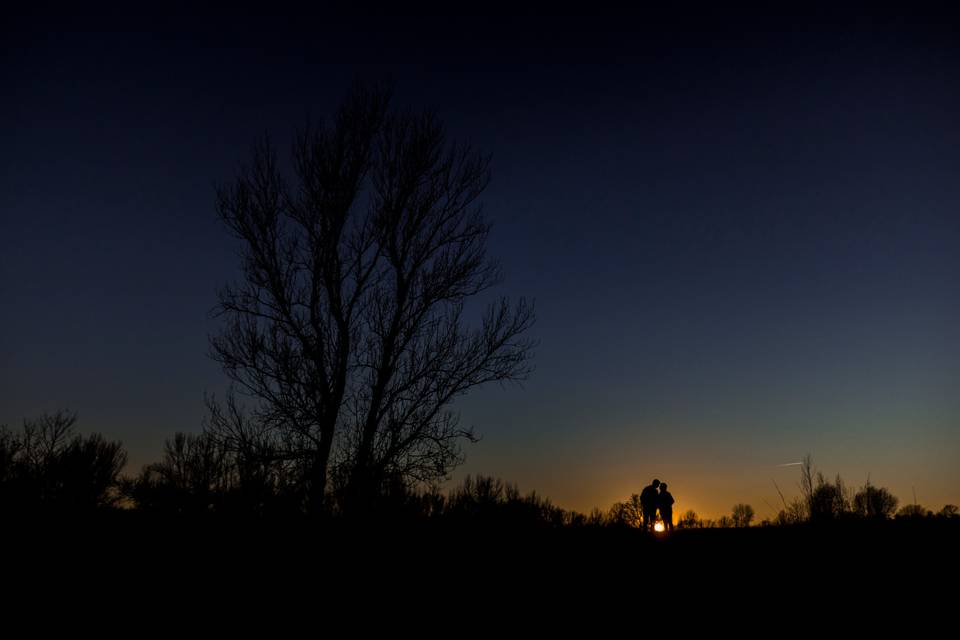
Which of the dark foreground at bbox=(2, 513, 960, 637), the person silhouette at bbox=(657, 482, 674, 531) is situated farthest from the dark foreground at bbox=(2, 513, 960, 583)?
the person silhouette at bbox=(657, 482, 674, 531)

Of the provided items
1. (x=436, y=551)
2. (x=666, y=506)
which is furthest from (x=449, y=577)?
(x=666, y=506)

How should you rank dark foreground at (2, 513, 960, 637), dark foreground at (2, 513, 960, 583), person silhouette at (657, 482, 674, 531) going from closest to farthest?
dark foreground at (2, 513, 960, 637)
dark foreground at (2, 513, 960, 583)
person silhouette at (657, 482, 674, 531)

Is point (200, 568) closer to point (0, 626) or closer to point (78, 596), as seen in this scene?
point (78, 596)

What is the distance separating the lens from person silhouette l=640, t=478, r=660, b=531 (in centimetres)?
1642

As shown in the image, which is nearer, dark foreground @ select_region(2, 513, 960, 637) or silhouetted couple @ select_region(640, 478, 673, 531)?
dark foreground @ select_region(2, 513, 960, 637)

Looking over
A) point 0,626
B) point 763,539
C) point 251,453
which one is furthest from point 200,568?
point 763,539

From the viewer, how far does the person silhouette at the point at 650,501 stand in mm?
16422

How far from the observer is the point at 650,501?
1645cm

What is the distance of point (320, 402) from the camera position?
1571 centimetres

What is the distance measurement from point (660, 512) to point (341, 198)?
1167 cm

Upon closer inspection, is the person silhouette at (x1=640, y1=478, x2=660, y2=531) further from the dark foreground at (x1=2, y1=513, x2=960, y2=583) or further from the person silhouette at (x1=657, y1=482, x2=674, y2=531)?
the dark foreground at (x1=2, y1=513, x2=960, y2=583)

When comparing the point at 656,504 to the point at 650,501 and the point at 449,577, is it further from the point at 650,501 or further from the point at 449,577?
the point at 449,577

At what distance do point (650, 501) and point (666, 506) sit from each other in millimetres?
463

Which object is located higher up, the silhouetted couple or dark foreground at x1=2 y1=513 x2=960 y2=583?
the silhouetted couple
